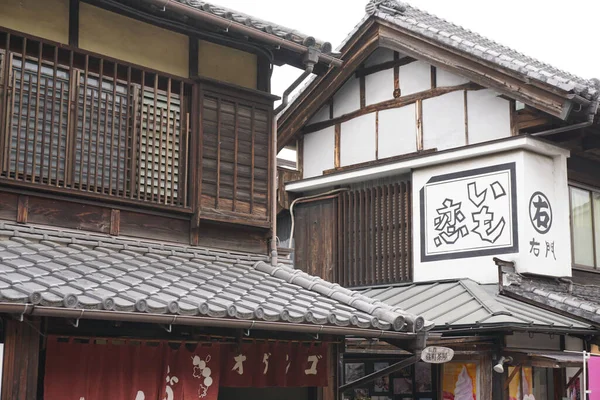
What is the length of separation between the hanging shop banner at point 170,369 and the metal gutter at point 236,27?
410 centimetres

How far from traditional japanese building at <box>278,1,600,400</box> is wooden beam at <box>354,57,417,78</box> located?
0.05m

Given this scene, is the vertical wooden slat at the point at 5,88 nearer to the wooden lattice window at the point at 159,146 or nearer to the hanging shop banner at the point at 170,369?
the wooden lattice window at the point at 159,146

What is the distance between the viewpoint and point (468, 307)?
566 inches

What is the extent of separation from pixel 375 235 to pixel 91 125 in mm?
8775

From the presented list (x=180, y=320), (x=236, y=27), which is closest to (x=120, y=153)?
(x=236, y=27)

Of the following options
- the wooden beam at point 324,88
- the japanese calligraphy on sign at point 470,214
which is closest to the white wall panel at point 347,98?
the wooden beam at point 324,88

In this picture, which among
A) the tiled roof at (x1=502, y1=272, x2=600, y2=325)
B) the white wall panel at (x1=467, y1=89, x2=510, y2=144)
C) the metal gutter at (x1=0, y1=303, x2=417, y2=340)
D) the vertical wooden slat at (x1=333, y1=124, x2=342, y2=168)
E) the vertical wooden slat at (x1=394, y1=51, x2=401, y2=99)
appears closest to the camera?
the metal gutter at (x1=0, y1=303, x2=417, y2=340)

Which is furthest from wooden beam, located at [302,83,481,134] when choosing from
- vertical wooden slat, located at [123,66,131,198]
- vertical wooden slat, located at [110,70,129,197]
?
vertical wooden slat, located at [110,70,129,197]

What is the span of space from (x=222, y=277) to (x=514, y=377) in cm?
690

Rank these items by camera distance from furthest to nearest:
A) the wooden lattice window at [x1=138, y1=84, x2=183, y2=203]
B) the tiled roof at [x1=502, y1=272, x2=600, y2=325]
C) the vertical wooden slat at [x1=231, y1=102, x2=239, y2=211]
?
the tiled roof at [x1=502, y1=272, x2=600, y2=325]
the vertical wooden slat at [x1=231, y1=102, x2=239, y2=211]
the wooden lattice window at [x1=138, y1=84, x2=183, y2=203]

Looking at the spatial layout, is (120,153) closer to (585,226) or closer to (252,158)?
(252,158)

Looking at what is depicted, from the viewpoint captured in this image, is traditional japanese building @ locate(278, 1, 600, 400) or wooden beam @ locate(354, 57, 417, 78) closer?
traditional japanese building @ locate(278, 1, 600, 400)

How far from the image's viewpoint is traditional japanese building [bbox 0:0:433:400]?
328 inches

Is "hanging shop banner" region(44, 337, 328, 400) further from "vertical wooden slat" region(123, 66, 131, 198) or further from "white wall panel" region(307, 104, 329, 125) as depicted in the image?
"white wall panel" region(307, 104, 329, 125)
